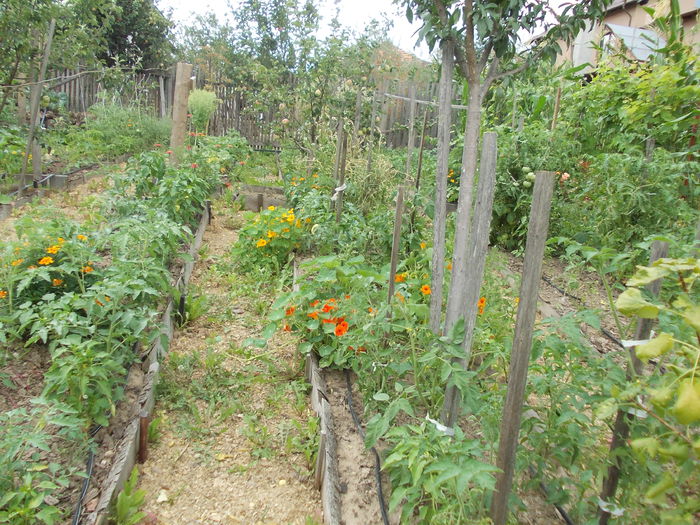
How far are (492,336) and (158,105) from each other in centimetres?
1163

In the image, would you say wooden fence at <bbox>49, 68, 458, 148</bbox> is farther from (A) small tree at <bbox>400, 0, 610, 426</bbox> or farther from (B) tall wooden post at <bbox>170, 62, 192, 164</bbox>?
(A) small tree at <bbox>400, 0, 610, 426</bbox>

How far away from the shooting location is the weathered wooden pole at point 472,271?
1.79m

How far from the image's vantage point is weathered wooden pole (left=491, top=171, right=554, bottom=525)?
4.75ft

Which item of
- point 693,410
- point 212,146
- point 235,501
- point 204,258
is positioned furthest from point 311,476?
point 212,146

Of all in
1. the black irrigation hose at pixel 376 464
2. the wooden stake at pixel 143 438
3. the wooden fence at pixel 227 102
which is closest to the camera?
the black irrigation hose at pixel 376 464

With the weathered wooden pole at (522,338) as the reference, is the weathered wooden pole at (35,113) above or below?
above

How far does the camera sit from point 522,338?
1506mm

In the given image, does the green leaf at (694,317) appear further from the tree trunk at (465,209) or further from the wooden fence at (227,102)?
the wooden fence at (227,102)

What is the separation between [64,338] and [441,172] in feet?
6.16

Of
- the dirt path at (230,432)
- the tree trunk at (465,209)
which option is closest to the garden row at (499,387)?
the tree trunk at (465,209)

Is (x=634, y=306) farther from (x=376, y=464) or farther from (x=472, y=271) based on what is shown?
(x=376, y=464)

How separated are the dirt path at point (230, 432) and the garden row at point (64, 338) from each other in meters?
0.32

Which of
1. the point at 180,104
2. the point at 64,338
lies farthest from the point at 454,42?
the point at 180,104

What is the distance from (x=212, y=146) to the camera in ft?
25.7
